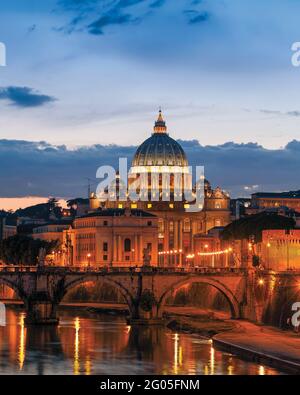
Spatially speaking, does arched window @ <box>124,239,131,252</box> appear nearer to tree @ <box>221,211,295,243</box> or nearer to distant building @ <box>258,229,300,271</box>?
tree @ <box>221,211,295,243</box>

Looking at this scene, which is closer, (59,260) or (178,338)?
(178,338)

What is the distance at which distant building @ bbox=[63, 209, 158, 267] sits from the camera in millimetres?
173875

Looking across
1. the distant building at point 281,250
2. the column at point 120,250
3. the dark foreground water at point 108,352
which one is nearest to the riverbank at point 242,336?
the dark foreground water at point 108,352

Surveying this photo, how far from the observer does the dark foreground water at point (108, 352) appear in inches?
2970

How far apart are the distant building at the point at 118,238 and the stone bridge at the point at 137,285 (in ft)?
219

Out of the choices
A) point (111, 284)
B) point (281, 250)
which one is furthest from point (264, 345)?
A: point (281, 250)

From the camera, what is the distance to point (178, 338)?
300 ft

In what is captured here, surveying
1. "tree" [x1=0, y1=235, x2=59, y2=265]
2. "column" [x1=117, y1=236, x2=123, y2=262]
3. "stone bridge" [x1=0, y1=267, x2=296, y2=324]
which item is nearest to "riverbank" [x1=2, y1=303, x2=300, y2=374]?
"stone bridge" [x1=0, y1=267, x2=296, y2=324]

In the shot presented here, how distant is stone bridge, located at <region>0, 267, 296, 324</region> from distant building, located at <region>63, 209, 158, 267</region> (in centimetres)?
6678

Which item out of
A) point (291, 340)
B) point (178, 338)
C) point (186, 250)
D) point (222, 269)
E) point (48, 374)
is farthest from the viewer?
point (186, 250)

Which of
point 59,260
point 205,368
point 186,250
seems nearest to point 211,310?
point 205,368

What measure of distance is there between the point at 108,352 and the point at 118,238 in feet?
297

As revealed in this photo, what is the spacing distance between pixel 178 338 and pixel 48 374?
63.5 ft
